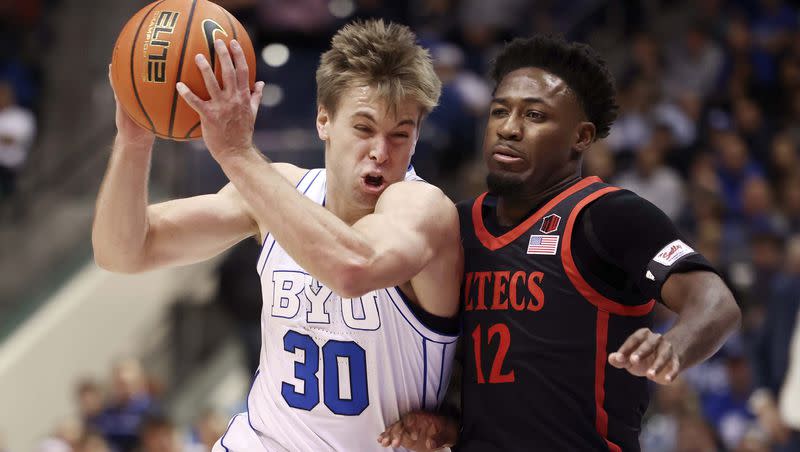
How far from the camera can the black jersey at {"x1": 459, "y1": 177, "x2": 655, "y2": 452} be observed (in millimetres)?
3715

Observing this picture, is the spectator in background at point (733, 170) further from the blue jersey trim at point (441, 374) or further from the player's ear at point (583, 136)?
the blue jersey trim at point (441, 374)

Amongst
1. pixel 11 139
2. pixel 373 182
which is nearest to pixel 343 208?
pixel 373 182

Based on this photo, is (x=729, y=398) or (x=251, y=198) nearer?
(x=251, y=198)

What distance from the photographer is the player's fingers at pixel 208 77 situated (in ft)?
11.4

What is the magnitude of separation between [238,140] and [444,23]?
9077 millimetres

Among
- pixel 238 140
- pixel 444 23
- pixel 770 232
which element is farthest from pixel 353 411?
pixel 444 23

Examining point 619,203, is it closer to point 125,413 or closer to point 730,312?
point 730,312

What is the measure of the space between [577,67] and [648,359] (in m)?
1.32

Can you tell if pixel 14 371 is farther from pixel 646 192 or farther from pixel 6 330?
pixel 646 192

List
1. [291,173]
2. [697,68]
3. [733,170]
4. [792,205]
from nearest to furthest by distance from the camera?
[291,173] → [792,205] → [733,170] → [697,68]

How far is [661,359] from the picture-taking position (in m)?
3.04

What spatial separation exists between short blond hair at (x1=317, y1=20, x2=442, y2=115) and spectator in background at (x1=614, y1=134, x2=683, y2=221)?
20.7 feet

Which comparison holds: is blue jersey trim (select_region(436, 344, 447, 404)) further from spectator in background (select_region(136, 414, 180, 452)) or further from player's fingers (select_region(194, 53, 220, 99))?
spectator in background (select_region(136, 414, 180, 452))

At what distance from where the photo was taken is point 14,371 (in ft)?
33.5
